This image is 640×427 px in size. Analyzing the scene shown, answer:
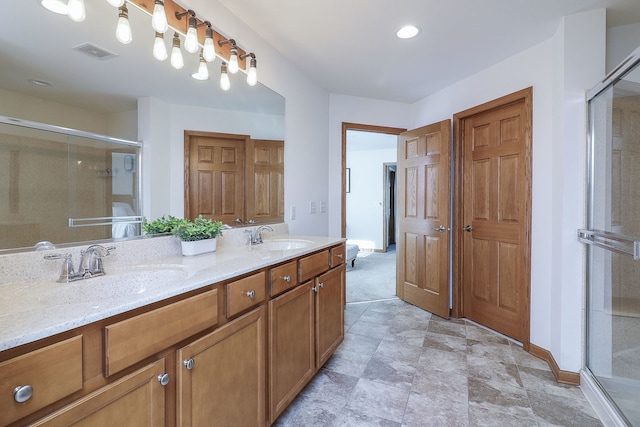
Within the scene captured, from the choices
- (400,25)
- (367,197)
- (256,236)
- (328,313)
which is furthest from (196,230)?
(367,197)

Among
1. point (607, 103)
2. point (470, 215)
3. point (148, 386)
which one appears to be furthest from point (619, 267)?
point (148, 386)

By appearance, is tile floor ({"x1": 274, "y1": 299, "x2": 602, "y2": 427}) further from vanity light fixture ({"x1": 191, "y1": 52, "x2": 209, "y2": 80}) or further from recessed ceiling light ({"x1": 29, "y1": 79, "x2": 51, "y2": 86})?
vanity light fixture ({"x1": 191, "y1": 52, "x2": 209, "y2": 80})

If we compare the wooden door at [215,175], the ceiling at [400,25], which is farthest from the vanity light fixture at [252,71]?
the wooden door at [215,175]

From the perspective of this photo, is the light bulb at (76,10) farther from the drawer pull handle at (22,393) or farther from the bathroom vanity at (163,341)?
the drawer pull handle at (22,393)

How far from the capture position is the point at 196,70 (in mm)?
1812

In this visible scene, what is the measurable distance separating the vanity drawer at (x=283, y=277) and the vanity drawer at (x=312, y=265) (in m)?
0.06

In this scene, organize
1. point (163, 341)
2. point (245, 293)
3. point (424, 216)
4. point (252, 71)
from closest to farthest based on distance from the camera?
point (163, 341) < point (245, 293) < point (252, 71) < point (424, 216)

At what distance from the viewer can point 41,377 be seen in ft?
2.22

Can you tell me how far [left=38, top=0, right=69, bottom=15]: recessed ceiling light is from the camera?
113cm

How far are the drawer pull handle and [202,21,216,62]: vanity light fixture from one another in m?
1.67

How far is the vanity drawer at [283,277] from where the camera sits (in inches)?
60.1

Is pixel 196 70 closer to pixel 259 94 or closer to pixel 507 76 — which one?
pixel 259 94

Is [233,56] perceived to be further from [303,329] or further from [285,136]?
[303,329]

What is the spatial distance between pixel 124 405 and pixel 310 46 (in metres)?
2.48
